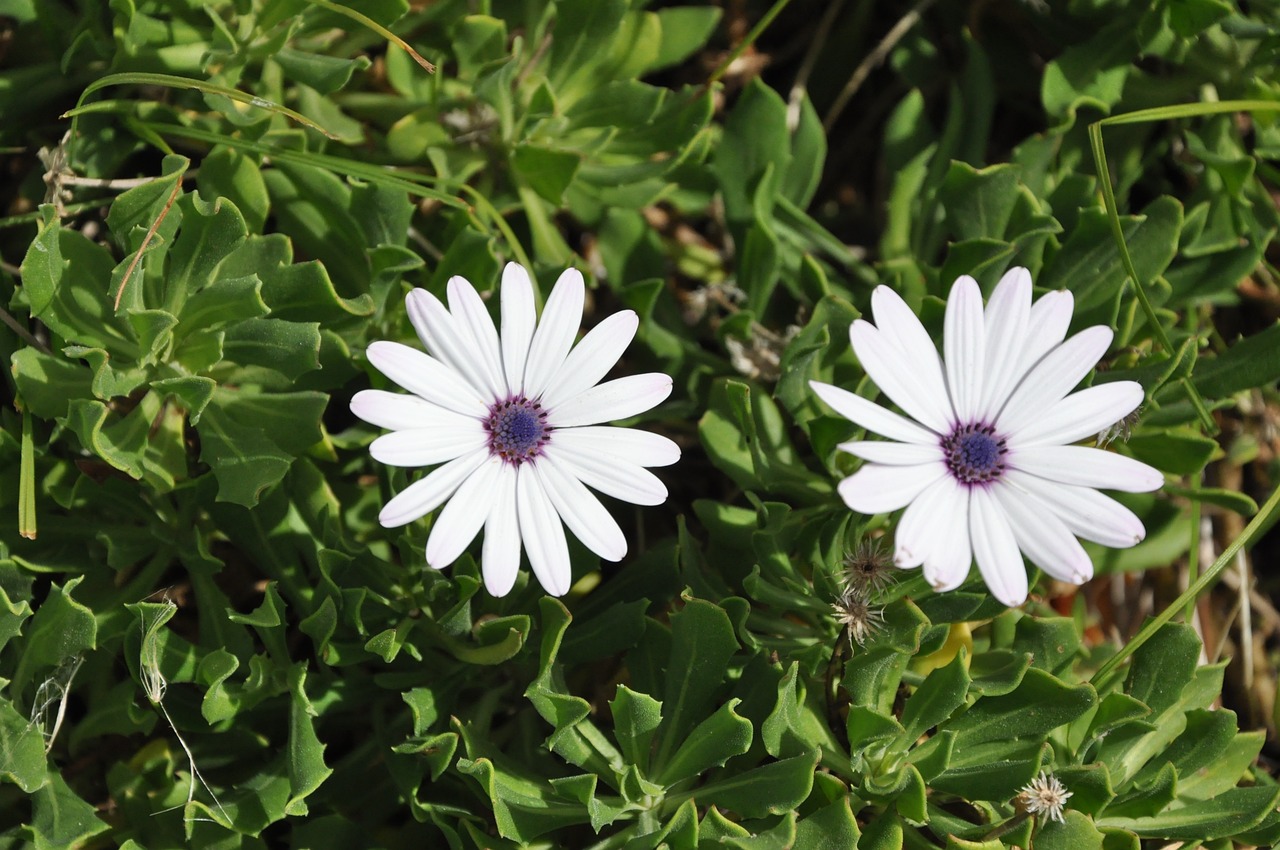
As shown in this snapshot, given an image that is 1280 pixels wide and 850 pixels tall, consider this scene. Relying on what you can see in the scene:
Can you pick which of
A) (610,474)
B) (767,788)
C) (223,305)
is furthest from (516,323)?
(767,788)

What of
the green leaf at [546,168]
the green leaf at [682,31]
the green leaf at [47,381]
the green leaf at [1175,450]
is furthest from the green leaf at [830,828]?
the green leaf at [682,31]

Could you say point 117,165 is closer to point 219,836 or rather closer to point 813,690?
point 219,836

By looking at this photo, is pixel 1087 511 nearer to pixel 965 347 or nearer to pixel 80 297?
pixel 965 347

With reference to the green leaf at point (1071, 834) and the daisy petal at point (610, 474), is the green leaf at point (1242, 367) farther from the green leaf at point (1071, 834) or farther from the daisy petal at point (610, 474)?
the daisy petal at point (610, 474)

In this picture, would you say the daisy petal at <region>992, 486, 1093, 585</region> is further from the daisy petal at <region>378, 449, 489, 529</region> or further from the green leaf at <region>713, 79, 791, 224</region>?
the green leaf at <region>713, 79, 791, 224</region>

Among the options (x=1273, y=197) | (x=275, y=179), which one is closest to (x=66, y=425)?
(x=275, y=179)

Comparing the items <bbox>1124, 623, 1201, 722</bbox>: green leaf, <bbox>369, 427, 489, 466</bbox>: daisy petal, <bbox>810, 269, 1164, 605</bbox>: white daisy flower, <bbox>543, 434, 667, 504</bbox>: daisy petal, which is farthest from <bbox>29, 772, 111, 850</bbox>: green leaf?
<bbox>1124, 623, 1201, 722</bbox>: green leaf

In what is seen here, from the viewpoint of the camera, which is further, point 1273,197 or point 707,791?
point 1273,197
